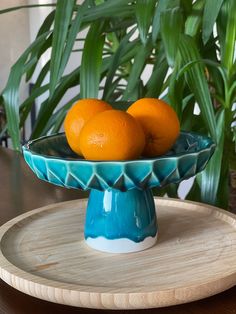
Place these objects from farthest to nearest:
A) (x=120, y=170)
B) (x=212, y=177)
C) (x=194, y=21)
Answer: (x=194, y=21)
(x=212, y=177)
(x=120, y=170)

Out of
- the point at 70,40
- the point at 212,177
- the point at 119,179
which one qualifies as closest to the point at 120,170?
the point at 119,179

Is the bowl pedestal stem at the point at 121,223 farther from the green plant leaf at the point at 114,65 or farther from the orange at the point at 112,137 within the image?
the green plant leaf at the point at 114,65

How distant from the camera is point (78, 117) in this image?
545mm

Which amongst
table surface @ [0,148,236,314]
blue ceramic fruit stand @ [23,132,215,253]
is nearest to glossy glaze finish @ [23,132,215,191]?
blue ceramic fruit stand @ [23,132,215,253]

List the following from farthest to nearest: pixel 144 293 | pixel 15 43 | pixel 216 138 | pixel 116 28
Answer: pixel 15 43 < pixel 116 28 < pixel 216 138 < pixel 144 293

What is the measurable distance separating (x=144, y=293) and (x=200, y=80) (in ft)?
1.27

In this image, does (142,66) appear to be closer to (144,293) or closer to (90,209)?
(90,209)

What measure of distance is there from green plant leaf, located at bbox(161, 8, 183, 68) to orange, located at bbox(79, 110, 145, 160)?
0.26 meters

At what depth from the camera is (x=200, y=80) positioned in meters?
0.74

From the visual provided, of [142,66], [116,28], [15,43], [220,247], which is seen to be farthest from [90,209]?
[15,43]

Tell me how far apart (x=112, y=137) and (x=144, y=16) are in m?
0.30

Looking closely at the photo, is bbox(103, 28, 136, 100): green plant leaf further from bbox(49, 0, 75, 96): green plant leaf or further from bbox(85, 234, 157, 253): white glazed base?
bbox(85, 234, 157, 253): white glazed base

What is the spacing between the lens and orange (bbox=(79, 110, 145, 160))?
49 cm

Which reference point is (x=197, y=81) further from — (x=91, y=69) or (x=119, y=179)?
(x=119, y=179)
